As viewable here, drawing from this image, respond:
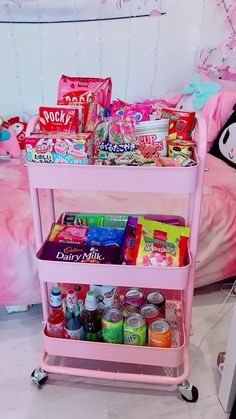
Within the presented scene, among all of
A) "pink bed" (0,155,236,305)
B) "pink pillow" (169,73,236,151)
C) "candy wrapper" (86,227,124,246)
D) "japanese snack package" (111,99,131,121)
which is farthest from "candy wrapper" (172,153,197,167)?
"pink pillow" (169,73,236,151)

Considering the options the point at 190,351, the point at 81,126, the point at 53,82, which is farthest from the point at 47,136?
the point at 53,82

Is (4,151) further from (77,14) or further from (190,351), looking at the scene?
(190,351)

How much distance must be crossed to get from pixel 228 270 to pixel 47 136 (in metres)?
1.06

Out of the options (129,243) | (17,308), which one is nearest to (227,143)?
(129,243)

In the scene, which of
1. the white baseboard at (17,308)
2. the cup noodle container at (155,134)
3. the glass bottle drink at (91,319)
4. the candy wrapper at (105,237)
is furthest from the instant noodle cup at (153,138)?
the white baseboard at (17,308)

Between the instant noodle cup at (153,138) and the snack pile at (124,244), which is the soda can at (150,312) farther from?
the instant noodle cup at (153,138)

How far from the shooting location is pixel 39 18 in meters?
2.22

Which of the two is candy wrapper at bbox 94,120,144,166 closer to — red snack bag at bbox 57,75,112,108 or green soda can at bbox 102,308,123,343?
red snack bag at bbox 57,75,112,108

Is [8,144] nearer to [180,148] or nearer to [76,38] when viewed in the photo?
[76,38]

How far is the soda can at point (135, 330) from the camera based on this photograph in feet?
3.74

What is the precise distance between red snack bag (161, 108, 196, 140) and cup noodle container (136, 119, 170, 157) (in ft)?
0.16

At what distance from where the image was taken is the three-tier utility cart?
3.16 ft

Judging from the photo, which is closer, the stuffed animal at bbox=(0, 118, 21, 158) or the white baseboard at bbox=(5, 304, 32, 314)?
the white baseboard at bbox=(5, 304, 32, 314)

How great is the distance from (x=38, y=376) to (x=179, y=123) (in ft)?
3.09
